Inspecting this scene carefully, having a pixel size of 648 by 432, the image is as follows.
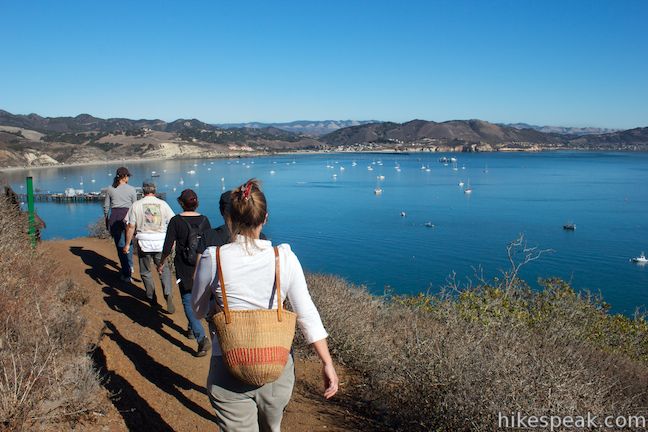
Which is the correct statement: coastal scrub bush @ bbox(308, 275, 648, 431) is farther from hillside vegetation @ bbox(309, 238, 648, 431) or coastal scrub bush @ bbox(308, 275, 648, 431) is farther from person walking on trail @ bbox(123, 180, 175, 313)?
person walking on trail @ bbox(123, 180, 175, 313)

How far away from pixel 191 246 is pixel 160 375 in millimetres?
1179

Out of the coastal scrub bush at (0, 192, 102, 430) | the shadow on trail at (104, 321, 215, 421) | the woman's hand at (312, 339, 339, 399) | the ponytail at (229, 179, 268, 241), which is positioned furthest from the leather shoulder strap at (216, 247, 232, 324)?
the shadow on trail at (104, 321, 215, 421)

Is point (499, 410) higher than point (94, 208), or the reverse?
point (499, 410)

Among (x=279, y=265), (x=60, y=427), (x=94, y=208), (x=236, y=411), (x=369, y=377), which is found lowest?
(x=94, y=208)

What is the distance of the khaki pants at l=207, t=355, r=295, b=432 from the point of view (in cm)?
235

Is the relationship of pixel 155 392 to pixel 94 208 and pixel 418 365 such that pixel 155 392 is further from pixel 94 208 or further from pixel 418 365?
pixel 94 208

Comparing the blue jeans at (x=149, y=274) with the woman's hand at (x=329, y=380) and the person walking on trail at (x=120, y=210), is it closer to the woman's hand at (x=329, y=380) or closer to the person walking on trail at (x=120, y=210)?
the person walking on trail at (x=120, y=210)

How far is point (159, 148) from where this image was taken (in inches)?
6289

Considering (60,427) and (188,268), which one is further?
(188,268)

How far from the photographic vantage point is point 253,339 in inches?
87.7

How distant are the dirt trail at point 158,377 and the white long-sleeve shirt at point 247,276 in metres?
1.86

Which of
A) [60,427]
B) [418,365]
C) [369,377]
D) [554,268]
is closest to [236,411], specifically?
[60,427]

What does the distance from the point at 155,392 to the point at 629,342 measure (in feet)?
33.3

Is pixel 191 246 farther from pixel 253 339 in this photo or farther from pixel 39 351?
pixel 253 339
